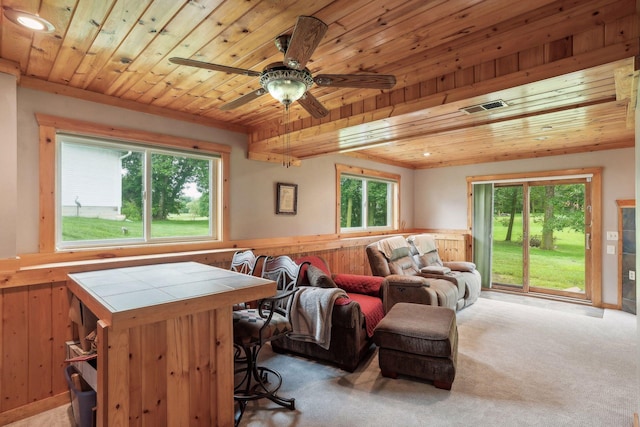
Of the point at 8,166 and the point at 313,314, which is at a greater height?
the point at 8,166

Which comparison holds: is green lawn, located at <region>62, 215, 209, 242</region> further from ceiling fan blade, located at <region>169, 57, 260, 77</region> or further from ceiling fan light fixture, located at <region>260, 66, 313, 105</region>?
ceiling fan light fixture, located at <region>260, 66, 313, 105</region>

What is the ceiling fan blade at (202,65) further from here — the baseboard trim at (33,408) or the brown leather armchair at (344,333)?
the baseboard trim at (33,408)

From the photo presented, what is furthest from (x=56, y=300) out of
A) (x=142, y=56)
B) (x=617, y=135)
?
(x=617, y=135)

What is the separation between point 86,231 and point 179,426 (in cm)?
190

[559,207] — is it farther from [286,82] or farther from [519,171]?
[286,82]

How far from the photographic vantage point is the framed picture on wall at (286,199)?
4146 mm

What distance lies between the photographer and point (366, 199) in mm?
5676

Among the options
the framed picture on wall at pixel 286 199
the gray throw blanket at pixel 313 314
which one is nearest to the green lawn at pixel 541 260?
the framed picture on wall at pixel 286 199

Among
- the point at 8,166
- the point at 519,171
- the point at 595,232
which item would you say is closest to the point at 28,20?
the point at 8,166

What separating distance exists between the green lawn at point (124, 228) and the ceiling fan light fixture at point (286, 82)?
209 centimetres

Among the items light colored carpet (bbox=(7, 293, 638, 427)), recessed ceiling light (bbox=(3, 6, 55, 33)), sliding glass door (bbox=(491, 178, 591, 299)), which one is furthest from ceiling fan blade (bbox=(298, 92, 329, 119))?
sliding glass door (bbox=(491, 178, 591, 299))

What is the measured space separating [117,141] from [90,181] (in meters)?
0.42

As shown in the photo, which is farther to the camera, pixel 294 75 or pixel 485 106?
pixel 485 106

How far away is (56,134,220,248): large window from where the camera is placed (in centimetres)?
271
